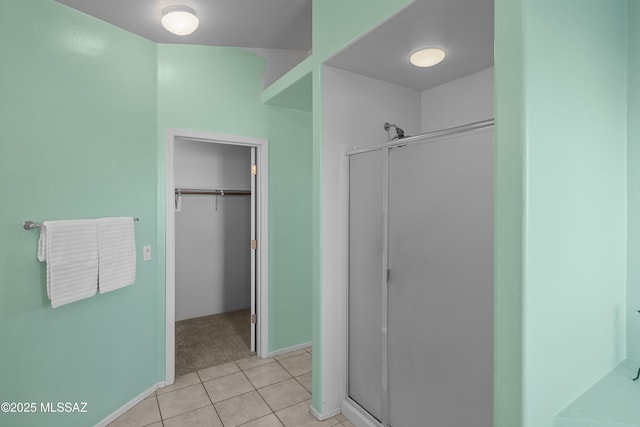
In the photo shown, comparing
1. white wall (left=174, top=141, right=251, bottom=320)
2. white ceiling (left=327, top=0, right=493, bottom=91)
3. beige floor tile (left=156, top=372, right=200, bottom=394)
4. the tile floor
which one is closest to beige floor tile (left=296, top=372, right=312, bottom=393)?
the tile floor

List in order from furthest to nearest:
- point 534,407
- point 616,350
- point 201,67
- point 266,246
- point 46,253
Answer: point 266,246, point 201,67, point 46,253, point 616,350, point 534,407

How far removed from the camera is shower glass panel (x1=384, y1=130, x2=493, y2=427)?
4.55 feet

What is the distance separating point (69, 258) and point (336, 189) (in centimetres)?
160

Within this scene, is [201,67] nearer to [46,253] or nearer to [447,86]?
[46,253]

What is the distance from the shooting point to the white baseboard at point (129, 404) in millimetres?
2045

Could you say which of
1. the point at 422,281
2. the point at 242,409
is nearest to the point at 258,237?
the point at 242,409

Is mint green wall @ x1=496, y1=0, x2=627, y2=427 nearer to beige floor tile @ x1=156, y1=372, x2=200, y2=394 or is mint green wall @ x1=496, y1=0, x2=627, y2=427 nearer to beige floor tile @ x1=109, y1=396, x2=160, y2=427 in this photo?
beige floor tile @ x1=109, y1=396, x2=160, y2=427

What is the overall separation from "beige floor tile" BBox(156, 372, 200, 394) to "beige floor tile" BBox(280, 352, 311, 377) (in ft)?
2.37

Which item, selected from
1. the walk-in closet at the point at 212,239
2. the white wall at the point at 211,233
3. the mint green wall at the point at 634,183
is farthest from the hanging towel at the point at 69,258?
the mint green wall at the point at 634,183

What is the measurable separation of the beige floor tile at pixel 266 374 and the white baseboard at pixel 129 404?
680 millimetres

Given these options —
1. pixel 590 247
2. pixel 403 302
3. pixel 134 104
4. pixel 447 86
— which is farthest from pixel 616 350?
pixel 134 104

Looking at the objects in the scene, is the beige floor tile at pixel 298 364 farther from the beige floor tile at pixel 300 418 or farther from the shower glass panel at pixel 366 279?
the shower glass panel at pixel 366 279

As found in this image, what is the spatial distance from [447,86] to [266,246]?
1.97 meters

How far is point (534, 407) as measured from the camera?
3.37ft
